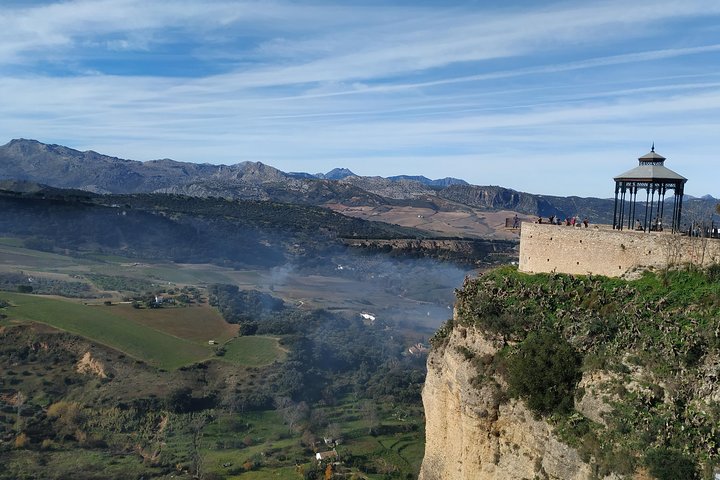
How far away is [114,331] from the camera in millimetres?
60469

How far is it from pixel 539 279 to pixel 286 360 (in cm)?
4420

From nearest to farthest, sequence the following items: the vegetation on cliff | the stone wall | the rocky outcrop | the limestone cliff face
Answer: the vegetation on cliff < the limestone cliff face < the stone wall < the rocky outcrop

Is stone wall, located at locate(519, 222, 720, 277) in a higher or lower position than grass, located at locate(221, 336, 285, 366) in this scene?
higher

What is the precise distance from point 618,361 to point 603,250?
18.2 ft

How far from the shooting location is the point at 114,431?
152 feet

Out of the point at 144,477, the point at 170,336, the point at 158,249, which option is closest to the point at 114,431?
the point at 144,477

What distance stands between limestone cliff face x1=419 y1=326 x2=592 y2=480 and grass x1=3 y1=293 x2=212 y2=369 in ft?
130

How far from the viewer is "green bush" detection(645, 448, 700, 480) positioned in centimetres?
1248

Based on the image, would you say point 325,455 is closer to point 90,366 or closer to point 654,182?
point 90,366

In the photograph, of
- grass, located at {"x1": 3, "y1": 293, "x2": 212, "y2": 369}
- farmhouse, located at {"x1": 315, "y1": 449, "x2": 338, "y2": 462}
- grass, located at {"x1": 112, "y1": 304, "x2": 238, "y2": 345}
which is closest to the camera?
farmhouse, located at {"x1": 315, "y1": 449, "x2": 338, "y2": 462}

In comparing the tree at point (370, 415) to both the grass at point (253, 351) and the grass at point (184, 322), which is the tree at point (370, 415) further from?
the grass at point (184, 322)

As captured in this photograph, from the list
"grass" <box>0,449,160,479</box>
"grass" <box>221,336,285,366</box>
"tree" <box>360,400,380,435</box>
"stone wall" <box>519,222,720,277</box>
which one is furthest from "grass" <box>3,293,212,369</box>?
"stone wall" <box>519,222,720,277</box>

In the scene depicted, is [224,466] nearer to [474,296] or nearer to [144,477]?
[144,477]

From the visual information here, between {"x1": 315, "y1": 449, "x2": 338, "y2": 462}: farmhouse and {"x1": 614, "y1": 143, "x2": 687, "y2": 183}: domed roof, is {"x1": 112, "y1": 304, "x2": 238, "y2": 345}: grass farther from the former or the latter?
{"x1": 614, "y1": 143, "x2": 687, "y2": 183}: domed roof
